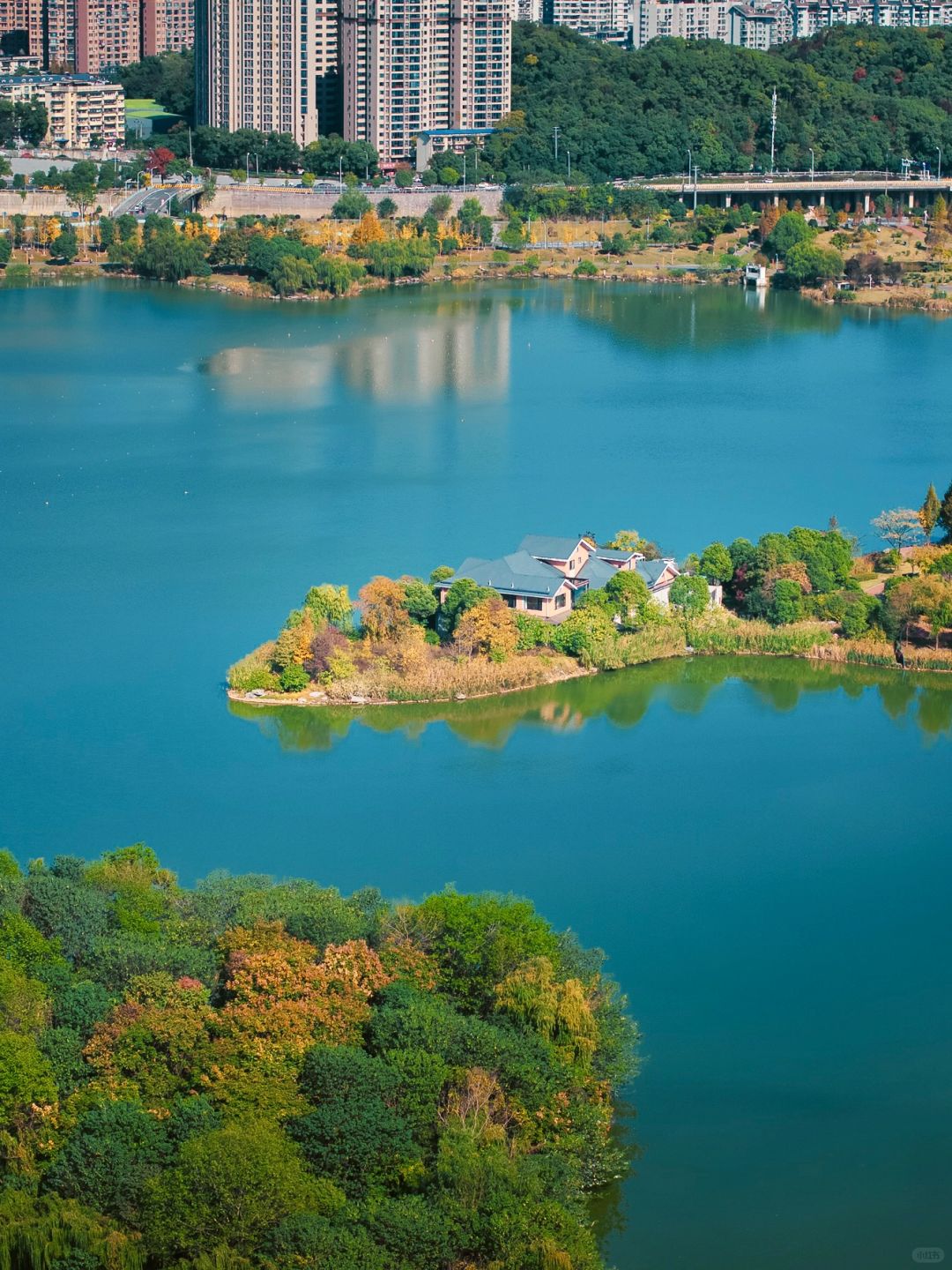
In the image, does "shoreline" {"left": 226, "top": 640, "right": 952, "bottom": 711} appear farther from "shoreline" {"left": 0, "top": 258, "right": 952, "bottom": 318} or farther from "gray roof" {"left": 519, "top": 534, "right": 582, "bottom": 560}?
"shoreline" {"left": 0, "top": 258, "right": 952, "bottom": 318}

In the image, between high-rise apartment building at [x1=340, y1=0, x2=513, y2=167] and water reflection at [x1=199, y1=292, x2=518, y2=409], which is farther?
high-rise apartment building at [x1=340, y1=0, x2=513, y2=167]

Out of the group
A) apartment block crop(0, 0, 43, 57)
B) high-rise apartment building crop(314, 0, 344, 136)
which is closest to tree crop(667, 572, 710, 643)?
high-rise apartment building crop(314, 0, 344, 136)

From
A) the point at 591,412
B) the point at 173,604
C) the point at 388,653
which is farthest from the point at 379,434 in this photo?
the point at 388,653

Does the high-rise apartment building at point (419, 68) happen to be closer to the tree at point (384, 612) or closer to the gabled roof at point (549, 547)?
the gabled roof at point (549, 547)

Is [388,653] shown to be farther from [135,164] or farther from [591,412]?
[135,164]

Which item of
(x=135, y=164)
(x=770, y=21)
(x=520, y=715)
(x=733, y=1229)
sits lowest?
(x=733, y=1229)

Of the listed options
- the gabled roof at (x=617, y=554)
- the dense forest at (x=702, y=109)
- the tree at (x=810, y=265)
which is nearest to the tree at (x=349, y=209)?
the dense forest at (x=702, y=109)

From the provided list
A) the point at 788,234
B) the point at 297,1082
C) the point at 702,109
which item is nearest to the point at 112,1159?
the point at 297,1082
